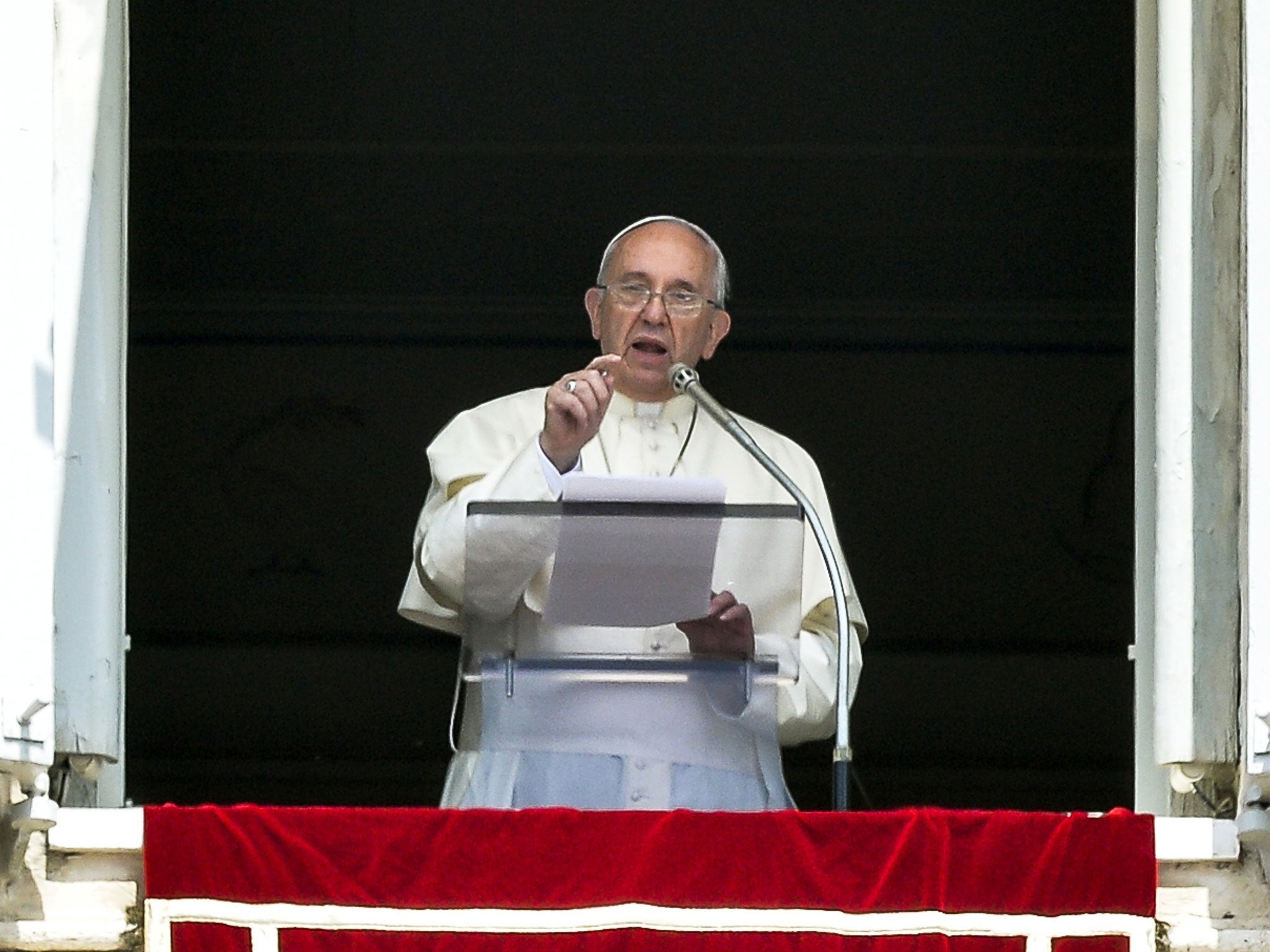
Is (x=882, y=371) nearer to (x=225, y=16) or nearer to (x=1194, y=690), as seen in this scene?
(x=225, y=16)

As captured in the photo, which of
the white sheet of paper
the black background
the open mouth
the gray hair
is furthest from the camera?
the black background

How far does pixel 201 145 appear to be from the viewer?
7.69 m

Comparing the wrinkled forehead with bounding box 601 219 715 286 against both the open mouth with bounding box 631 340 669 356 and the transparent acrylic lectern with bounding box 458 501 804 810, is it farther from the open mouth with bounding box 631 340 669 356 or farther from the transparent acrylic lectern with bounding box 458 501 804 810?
the transparent acrylic lectern with bounding box 458 501 804 810

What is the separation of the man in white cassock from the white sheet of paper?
42 mm

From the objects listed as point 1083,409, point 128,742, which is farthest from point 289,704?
point 1083,409

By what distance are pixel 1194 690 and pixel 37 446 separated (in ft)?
5.43

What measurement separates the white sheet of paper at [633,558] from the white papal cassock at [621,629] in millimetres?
165

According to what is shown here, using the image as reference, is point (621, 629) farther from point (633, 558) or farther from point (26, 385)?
point (26, 385)

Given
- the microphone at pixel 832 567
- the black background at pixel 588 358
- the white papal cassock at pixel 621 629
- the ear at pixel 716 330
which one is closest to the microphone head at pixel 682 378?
the microphone at pixel 832 567

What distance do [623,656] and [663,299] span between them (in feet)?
2.68

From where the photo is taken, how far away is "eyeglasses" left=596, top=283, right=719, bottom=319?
4.97 m

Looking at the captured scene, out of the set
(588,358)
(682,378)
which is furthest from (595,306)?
(588,358)

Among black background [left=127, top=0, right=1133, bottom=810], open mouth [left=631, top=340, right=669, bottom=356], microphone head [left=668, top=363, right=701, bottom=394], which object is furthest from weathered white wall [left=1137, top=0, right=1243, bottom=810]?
black background [left=127, top=0, right=1133, bottom=810]

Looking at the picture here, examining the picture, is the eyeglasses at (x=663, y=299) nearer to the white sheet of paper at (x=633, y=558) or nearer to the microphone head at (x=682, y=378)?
the microphone head at (x=682, y=378)
